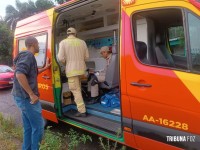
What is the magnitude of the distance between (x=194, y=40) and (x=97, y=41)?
15.2 ft

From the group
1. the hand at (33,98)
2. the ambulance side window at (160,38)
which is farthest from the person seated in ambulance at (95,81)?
the ambulance side window at (160,38)

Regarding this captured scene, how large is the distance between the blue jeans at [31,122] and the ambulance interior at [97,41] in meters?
0.86

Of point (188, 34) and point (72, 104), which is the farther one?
point (72, 104)

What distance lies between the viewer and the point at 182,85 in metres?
2.62

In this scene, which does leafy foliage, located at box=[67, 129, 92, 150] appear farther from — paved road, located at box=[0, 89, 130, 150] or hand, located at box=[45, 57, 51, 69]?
hand, located at box=[45, 57, 51, 69]

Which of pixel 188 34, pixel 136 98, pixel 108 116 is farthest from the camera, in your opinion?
pixel 108 116

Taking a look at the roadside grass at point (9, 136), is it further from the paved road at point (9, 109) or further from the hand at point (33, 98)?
the hand at point (33, 98)

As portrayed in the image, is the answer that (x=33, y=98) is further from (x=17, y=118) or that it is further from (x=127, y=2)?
(x=17, y=118)

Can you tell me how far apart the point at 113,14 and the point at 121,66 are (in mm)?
3392

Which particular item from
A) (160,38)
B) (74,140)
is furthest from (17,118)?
(160,38)

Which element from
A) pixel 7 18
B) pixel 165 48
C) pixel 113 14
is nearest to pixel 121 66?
pixel 165 48

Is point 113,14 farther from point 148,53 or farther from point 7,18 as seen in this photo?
point 7,18

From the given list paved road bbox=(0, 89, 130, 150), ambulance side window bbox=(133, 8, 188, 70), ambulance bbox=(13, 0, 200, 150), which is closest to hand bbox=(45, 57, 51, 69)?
ambulance bbox=(13, 0, 200, 150)

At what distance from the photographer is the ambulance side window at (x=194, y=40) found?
2.55 m
